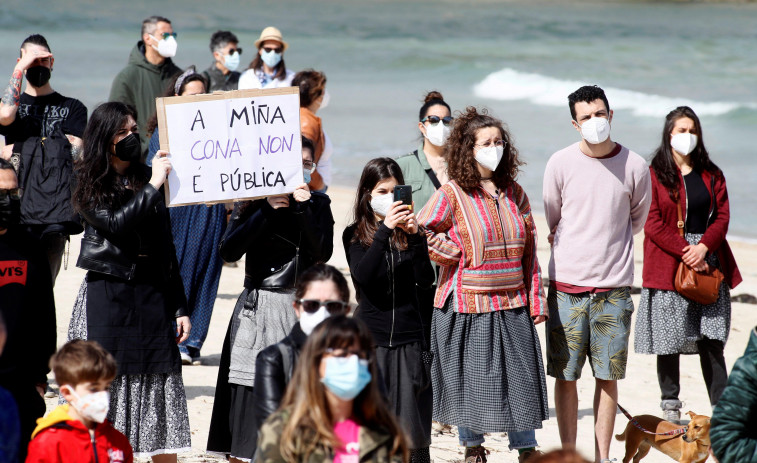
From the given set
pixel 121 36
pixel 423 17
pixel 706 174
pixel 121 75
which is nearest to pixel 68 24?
pixel 121 36

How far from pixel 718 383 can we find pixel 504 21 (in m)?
50.6

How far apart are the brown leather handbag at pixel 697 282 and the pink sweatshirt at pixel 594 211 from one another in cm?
82

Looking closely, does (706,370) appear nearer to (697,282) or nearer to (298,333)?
(697,282)

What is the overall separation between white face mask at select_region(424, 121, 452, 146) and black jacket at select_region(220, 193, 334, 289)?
1617mm

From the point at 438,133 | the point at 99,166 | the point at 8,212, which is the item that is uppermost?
the point at 438,133

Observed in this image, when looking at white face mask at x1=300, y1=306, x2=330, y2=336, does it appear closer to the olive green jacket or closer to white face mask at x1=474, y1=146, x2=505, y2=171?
white face mask at x1=474, y1=146, x2=505, y2=171

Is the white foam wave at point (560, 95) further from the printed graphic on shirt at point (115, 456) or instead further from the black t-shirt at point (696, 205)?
the printed graphic on shirt at point (115, 456)

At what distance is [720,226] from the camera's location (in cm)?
664

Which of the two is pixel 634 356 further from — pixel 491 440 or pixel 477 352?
pixel 477 352

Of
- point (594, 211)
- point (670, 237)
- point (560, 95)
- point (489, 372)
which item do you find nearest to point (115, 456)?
point (489, 372)

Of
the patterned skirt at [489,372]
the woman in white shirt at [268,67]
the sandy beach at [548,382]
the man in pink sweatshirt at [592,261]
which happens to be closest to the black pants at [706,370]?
the sandy beach at [548,382]

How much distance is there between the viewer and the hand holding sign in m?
4.90

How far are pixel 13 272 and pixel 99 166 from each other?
0.65 m

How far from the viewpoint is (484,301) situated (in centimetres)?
543
